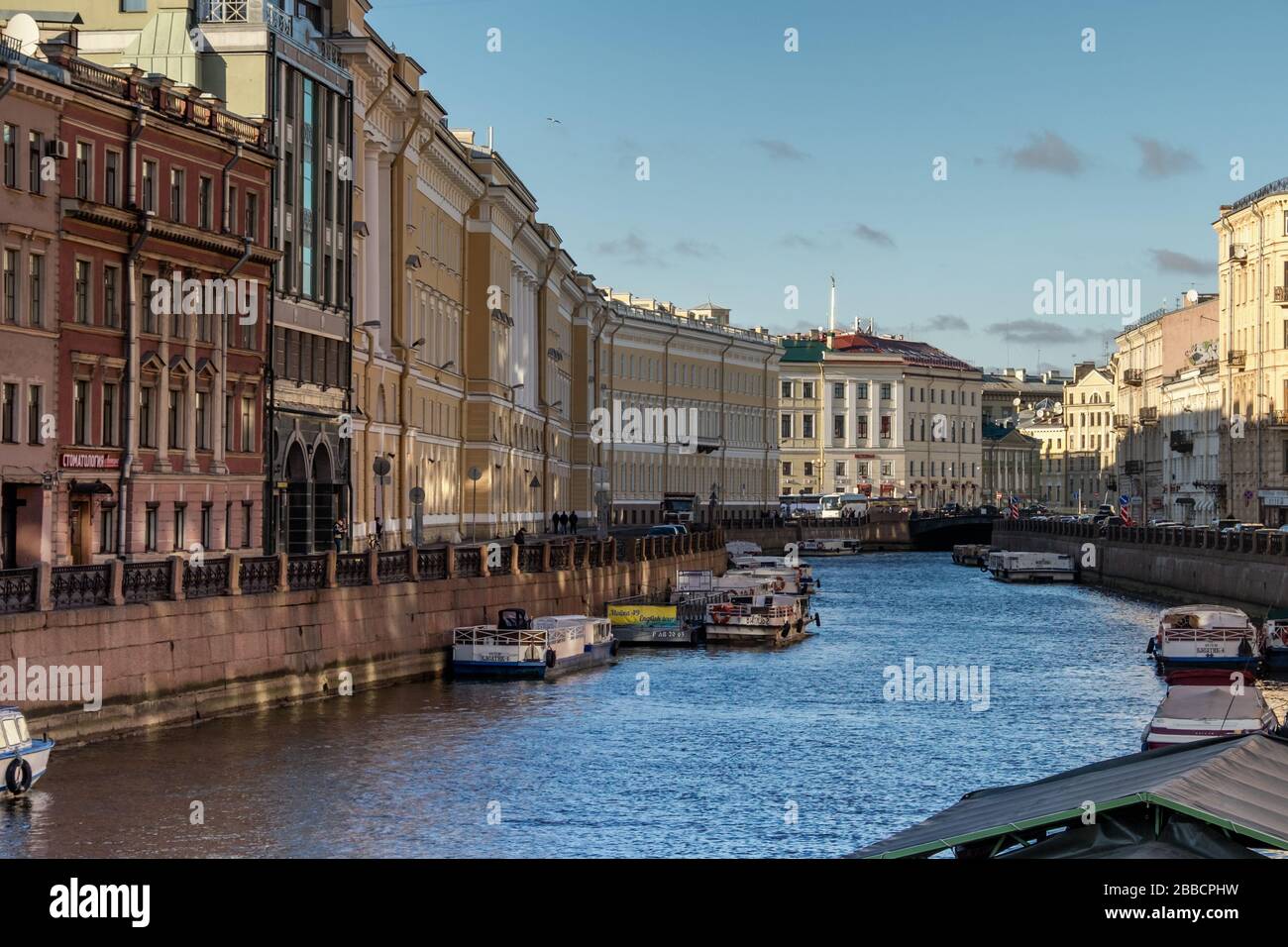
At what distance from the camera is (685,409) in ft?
422

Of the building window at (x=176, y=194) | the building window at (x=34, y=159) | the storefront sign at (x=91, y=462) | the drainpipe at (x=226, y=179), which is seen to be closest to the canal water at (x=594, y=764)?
the storefront sign at (x=91, y=462)

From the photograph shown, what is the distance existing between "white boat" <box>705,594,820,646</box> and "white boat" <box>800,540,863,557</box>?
67.6m

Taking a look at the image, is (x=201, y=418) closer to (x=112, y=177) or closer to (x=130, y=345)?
(x=130, y=345)

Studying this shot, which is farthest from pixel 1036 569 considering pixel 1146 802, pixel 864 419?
pixel 1146 802

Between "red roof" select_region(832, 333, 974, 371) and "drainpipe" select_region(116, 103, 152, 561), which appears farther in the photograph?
"red roof" select_region(832, 333, 974, 371)

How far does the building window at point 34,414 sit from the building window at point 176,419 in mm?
4715

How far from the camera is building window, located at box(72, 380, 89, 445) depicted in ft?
123

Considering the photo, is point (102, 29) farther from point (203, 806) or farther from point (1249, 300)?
point (1249, 300)

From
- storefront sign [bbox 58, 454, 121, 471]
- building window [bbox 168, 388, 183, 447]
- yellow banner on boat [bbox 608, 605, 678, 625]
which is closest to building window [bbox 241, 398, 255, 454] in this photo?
building window [bbox 168, 388, 183, 447]

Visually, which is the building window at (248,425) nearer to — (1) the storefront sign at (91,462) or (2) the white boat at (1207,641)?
(1) the storefront sign at (91,462)

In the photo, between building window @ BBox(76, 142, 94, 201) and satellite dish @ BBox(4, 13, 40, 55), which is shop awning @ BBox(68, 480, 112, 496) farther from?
satellite dish @ BBox(4, 13, 40, 55)

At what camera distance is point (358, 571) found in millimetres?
37781

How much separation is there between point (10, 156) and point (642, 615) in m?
22.7
